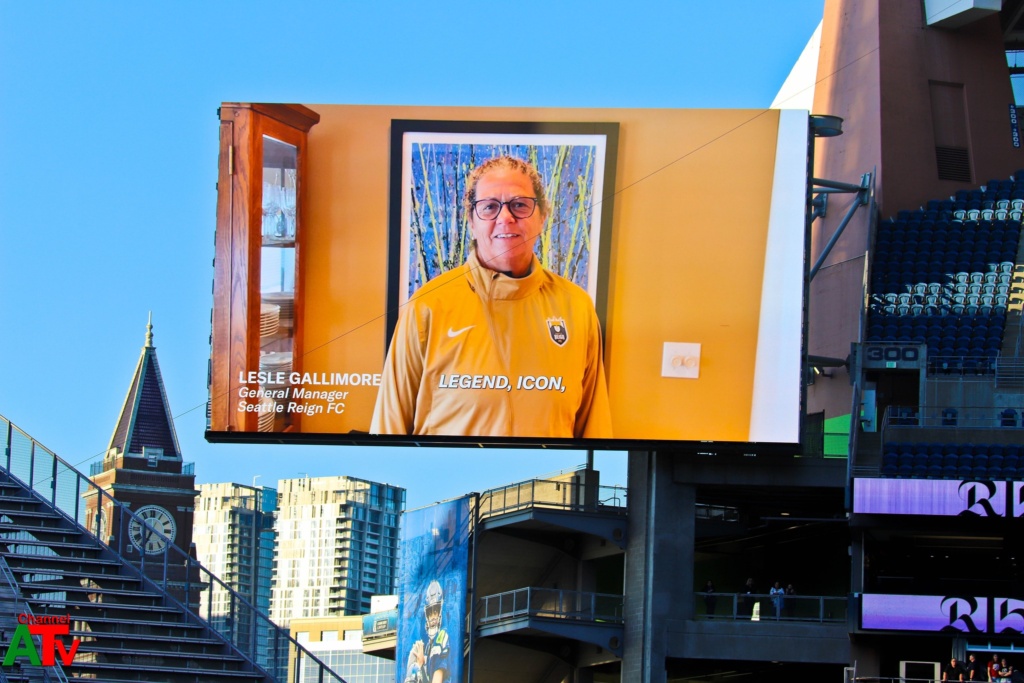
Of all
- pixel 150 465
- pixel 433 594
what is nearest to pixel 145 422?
pixel 150 465

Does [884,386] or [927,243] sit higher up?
[927,243]

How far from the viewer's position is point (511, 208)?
27016mm

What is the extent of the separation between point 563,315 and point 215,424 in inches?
231

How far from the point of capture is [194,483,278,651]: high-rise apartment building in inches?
6186

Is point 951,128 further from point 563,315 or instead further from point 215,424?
point 215,424

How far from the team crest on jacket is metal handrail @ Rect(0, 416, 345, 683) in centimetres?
729

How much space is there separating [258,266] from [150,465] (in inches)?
2573

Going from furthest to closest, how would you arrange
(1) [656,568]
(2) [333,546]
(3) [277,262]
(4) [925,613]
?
(2) [333,546] → (1) [656,568] → (3) [277,262] → (4) [925,613]

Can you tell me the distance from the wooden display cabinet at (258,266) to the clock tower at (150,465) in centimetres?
5961

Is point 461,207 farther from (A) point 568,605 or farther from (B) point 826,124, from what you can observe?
(A) point 568,605

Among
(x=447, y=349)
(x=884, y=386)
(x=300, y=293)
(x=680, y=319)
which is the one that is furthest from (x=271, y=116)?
(x=884, y=386)

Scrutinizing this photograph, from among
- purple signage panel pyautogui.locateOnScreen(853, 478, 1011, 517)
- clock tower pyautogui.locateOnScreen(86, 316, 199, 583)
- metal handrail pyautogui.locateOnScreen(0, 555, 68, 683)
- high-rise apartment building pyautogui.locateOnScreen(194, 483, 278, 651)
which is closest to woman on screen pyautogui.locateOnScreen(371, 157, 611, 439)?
purple signage panel pyautogui.locateOnScreen(853, 478, 1011, 517)

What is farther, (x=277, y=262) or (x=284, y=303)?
(x=277, y=262)

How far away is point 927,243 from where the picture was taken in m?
30.6
